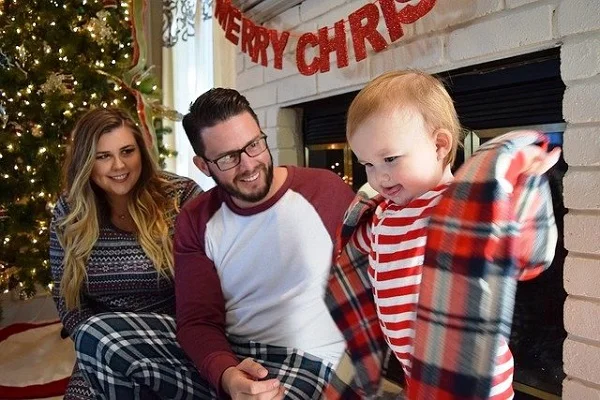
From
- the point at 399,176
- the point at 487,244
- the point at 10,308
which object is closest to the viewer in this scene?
the point at 487,244

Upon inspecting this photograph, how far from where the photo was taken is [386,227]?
93 centimetres

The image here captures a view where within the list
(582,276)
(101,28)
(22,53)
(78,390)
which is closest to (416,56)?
(582,276)

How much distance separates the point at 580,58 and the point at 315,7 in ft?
3.27

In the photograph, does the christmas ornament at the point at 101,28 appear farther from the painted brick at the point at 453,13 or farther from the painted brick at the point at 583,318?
the painted brick at the point at 583,318

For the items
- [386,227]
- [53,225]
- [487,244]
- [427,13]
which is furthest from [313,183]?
[53,225]

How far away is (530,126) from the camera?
151 centimetres

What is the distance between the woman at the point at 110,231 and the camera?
1.66 metres

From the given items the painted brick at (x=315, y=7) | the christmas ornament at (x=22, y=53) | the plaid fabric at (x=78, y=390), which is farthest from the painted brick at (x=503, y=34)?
the christmas ornament at (x=22, y=53)

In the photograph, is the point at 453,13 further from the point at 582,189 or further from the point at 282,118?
the point at 282,118

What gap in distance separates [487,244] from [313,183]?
73 centimetres

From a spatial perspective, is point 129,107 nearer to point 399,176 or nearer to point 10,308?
point 10,308

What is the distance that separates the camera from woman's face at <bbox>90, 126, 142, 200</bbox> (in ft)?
5.56

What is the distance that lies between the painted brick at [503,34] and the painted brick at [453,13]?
24 millimetres

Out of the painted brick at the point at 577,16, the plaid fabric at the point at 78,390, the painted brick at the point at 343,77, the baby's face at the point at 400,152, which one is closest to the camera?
the baby's face at the point at 400,152
